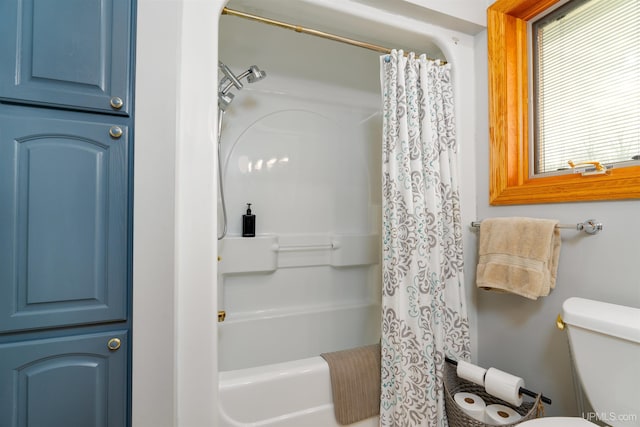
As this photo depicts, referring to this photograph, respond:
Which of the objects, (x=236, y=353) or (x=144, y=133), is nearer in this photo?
(x=144, y=133)

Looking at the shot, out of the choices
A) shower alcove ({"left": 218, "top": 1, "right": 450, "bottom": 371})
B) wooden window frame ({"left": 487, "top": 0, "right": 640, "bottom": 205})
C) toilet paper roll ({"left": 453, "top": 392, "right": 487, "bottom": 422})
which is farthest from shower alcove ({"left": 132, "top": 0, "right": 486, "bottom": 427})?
toilet paper roll ({"left": 453, "top": 392, "right": 487, "bottom": 422})

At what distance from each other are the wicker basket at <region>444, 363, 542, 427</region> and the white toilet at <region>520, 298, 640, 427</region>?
17 cm

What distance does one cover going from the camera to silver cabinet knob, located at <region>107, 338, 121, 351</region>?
91 cm

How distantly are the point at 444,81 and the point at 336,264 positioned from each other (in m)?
1.29

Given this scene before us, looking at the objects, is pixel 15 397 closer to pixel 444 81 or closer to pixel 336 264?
pixel 336 264

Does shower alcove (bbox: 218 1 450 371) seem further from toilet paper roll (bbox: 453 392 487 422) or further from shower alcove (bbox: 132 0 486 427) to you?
toilet paper roll (bbox: 453 392 487 422)

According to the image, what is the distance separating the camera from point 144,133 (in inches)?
37.2

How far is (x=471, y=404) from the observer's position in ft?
3.97

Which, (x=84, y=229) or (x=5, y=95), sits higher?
(x=5, y=95)

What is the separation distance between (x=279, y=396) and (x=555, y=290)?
1182 millimetres

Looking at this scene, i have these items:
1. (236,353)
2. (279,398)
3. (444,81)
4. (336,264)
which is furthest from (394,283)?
(236,353)

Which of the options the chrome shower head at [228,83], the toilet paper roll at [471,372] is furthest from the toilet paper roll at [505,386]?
the chrome shower head at [228,83]

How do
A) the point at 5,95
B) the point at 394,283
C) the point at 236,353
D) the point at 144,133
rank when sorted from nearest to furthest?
the point at 5,95, the point at 144,133, the point at 394,283, the point at 236,353

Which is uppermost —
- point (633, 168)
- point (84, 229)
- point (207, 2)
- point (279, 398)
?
point (207, 2)
